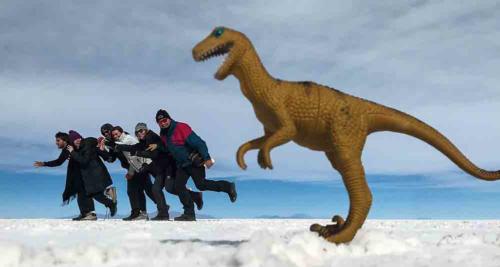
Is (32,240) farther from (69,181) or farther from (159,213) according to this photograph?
(69,181)

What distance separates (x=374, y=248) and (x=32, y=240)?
132 inches

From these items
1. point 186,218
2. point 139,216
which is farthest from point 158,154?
point 139,216

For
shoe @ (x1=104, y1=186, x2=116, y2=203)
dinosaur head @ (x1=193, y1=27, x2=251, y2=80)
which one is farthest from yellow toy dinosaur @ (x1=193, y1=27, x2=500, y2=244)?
shoe @ (x1=104, y1=186, x2=116, y2=203)

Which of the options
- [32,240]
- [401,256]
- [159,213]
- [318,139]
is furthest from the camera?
[159,213]

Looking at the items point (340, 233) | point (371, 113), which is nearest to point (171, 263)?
point (340, 233)

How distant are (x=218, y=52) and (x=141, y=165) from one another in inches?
219

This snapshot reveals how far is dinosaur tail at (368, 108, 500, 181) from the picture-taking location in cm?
473

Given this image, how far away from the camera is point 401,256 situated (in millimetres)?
4223

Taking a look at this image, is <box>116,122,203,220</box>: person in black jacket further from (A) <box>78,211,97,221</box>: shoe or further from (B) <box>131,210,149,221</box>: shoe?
(A) <box>78,211,97,221</box>: shoe

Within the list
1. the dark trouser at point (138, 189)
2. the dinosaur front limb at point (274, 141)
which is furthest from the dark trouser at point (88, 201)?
the dinosaur front limb at point (274, 141)

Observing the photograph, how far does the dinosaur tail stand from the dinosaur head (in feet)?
4.10

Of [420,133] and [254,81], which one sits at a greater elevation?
[254,81]

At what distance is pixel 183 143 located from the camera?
8.44 m

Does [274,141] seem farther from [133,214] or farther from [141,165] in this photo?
[133,214]
